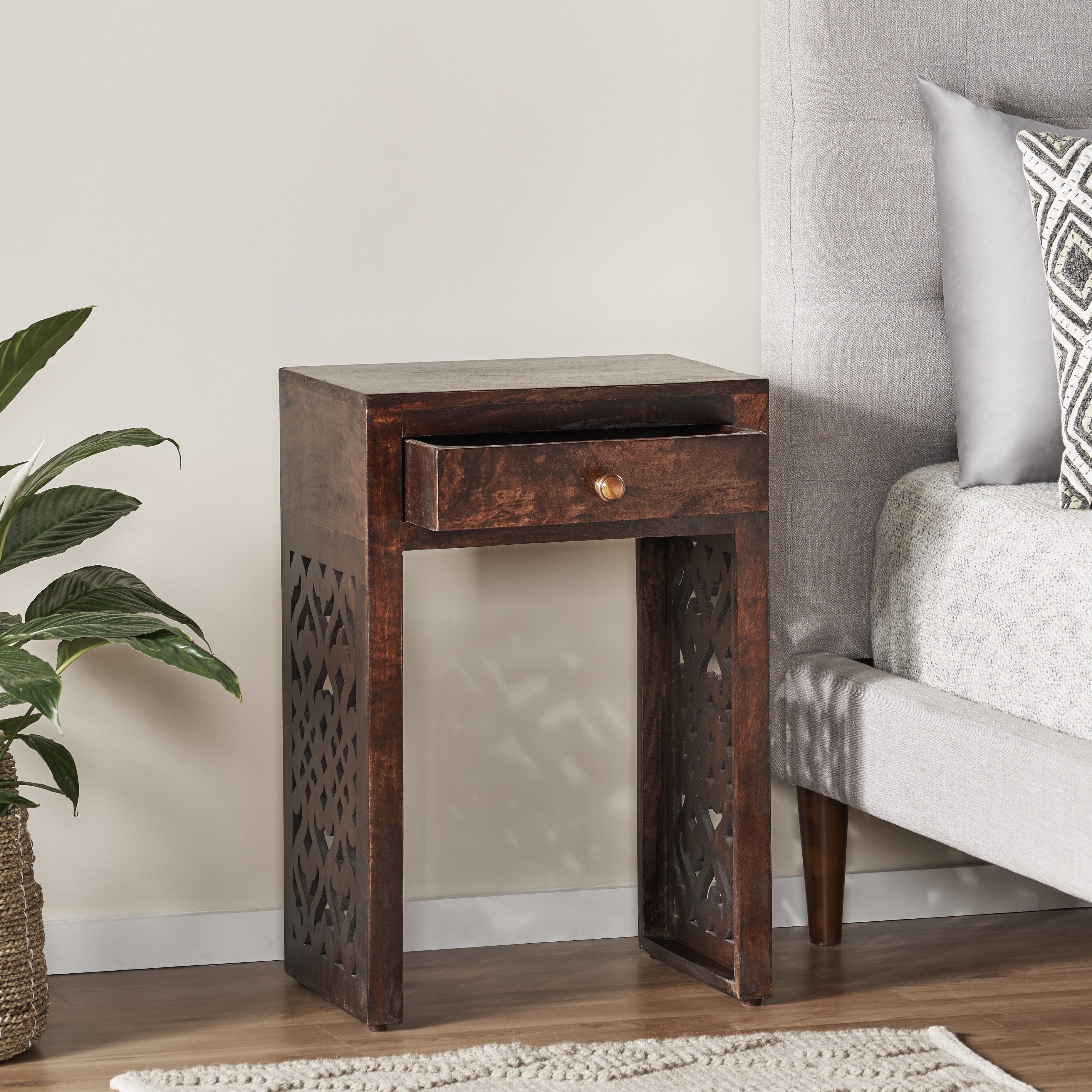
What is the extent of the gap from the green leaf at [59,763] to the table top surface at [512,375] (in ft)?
1.63

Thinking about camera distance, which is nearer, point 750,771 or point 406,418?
point 406,418

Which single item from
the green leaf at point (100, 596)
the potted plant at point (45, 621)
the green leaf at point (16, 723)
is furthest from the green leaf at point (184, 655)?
the green leaf at point (16, 723)

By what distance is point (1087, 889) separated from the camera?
1760 mm

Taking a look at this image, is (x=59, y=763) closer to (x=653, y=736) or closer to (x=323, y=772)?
(x=323, y=772)

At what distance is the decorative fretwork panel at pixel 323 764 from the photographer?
6.28 ft

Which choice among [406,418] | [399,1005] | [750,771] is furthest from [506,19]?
[399,1005]

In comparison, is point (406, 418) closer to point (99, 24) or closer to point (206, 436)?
point (206, 436)

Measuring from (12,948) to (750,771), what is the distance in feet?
2.75

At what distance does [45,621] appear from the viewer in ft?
5.62

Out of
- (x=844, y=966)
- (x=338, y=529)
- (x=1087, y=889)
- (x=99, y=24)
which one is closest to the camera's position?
(x=1087, y=889)

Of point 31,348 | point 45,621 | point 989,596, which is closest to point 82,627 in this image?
point 45,621

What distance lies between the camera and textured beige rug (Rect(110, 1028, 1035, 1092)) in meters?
1.76

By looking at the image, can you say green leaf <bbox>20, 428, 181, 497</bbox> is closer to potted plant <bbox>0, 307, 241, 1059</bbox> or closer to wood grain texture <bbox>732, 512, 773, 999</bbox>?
potted plant <bbox>0, 307, 241, 1059</bbox>

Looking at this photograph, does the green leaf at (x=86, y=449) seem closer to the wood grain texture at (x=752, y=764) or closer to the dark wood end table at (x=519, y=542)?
the dark wood end table at (x=519, y=542)
